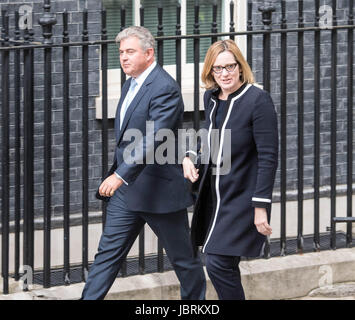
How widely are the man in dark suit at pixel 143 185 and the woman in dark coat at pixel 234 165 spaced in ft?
0.88

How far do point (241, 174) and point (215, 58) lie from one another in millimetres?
663

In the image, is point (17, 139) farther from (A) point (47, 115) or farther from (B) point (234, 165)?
(B) point (234, 165)

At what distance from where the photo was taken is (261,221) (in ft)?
25.0

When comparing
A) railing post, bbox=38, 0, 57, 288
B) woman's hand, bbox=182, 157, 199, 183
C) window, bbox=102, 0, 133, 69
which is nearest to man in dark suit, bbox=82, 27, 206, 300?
woman's hand, bbox=182, 157, 199, 183

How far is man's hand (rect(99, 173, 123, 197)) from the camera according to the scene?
7777mm

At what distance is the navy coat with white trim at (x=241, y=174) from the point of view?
757 centimetres

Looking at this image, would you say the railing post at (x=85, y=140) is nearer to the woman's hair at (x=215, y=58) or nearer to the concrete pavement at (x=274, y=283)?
the concrete pavement at (x=274, y=283)

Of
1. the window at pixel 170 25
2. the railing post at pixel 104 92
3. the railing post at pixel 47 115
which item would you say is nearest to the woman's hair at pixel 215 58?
the railing post at pixel 104 92

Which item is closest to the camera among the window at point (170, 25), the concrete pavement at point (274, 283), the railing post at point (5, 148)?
the railing post at point (5, 148)

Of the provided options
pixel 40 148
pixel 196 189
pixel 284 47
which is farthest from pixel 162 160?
pixel 40 148

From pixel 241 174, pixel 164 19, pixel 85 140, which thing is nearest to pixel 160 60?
pixel 85 140

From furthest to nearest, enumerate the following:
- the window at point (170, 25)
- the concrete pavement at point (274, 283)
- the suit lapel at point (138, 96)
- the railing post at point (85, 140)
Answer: the window at point (170, 25) → the concrete pavement at point (274, 283) → the railing post at point (85, 140) → the suit lapel at point (138, 96)

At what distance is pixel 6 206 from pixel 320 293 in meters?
2.22

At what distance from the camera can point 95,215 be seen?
10344 mm
